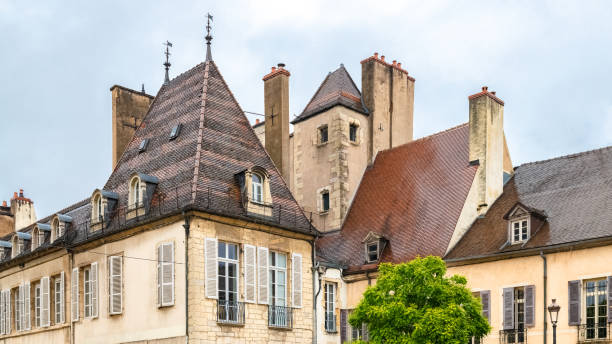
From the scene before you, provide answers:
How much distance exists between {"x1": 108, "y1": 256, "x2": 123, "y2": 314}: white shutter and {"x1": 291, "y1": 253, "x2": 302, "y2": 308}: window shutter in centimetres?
469

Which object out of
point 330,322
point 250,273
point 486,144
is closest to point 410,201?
point 486,144

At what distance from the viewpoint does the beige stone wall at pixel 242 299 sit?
67.2 ft

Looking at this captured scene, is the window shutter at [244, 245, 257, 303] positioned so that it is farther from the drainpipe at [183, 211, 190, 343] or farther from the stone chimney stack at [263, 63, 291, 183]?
the stone chimney stack at [263, 63, 291, 183]

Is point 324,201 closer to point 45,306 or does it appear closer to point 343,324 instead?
point 343,324

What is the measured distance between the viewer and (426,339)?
18.3 m

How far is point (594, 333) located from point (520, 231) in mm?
3549

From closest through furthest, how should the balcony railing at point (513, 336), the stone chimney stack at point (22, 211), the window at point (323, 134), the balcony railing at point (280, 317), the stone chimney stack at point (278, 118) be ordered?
the balcony railing at point (513, 336), the balcony railing at point (280, 317), the stone chimney stack at point (278, 118), the window at point (323, 134), the stone chimney stack at point (22, 211)

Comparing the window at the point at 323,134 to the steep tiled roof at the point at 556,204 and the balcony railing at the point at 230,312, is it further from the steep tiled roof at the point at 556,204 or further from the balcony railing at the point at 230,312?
the balcony railing at the point at 230,312

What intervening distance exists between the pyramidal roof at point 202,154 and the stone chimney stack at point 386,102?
7103 millimetres

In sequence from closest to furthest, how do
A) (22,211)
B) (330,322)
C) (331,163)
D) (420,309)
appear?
1. (420,309)
2. (330,322)
3. (331,163)
4. (22,211)

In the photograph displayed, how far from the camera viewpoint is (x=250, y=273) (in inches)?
867

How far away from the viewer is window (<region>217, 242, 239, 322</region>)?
21.2 meters

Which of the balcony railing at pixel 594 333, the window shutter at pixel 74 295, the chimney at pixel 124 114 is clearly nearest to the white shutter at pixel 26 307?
the window shutter at pixel 74 295

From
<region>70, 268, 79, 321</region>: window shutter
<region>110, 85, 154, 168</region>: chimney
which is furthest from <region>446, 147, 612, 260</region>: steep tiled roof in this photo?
<region>110, 85, 154, 168</region>: chimney
